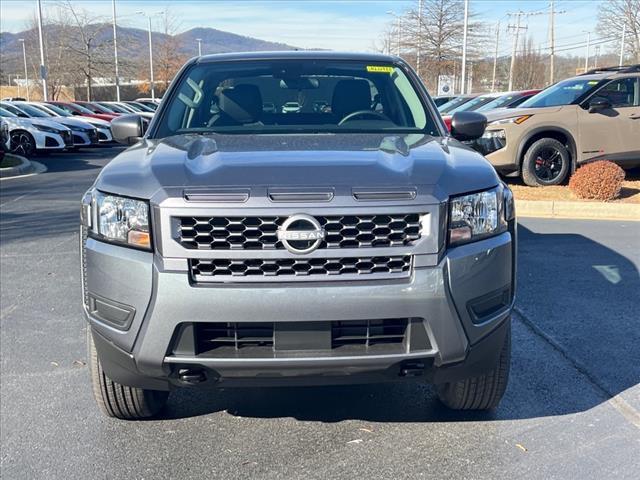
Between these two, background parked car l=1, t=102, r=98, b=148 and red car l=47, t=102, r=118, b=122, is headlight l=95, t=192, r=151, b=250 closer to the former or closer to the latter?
background parked car l=1, t=102, r=98, b=148

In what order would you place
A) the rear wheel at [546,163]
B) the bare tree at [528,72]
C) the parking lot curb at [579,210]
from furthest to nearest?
the bare tree at [528,72] < the rear wheel at [546,163] < the parking lot curb at [579,210]

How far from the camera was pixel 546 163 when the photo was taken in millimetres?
10562

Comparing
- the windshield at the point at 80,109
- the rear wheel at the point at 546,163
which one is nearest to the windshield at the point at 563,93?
the rear wheel at the point at 546,163

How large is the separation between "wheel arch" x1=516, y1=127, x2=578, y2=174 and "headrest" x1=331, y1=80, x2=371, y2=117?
21.3ft

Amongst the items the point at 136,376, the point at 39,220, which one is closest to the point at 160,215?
the point at 136,376

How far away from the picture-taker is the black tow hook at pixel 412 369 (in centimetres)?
282

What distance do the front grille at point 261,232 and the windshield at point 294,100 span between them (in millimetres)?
1311

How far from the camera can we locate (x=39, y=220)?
8945mm

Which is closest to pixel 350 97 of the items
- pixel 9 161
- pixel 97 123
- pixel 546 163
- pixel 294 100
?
pixel 294 100

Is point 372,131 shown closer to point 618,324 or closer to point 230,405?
point 230,405

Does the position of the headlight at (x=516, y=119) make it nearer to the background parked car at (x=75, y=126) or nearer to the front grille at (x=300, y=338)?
the front grille at (x=300, y=338)

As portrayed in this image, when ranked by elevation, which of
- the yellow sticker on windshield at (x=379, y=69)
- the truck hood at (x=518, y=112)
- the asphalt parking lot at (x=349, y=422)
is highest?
the yellow sticker on windshield at (x=379, y=69)

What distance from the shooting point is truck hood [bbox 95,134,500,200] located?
2.79 m

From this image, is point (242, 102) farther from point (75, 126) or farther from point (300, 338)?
point (75, 126)
